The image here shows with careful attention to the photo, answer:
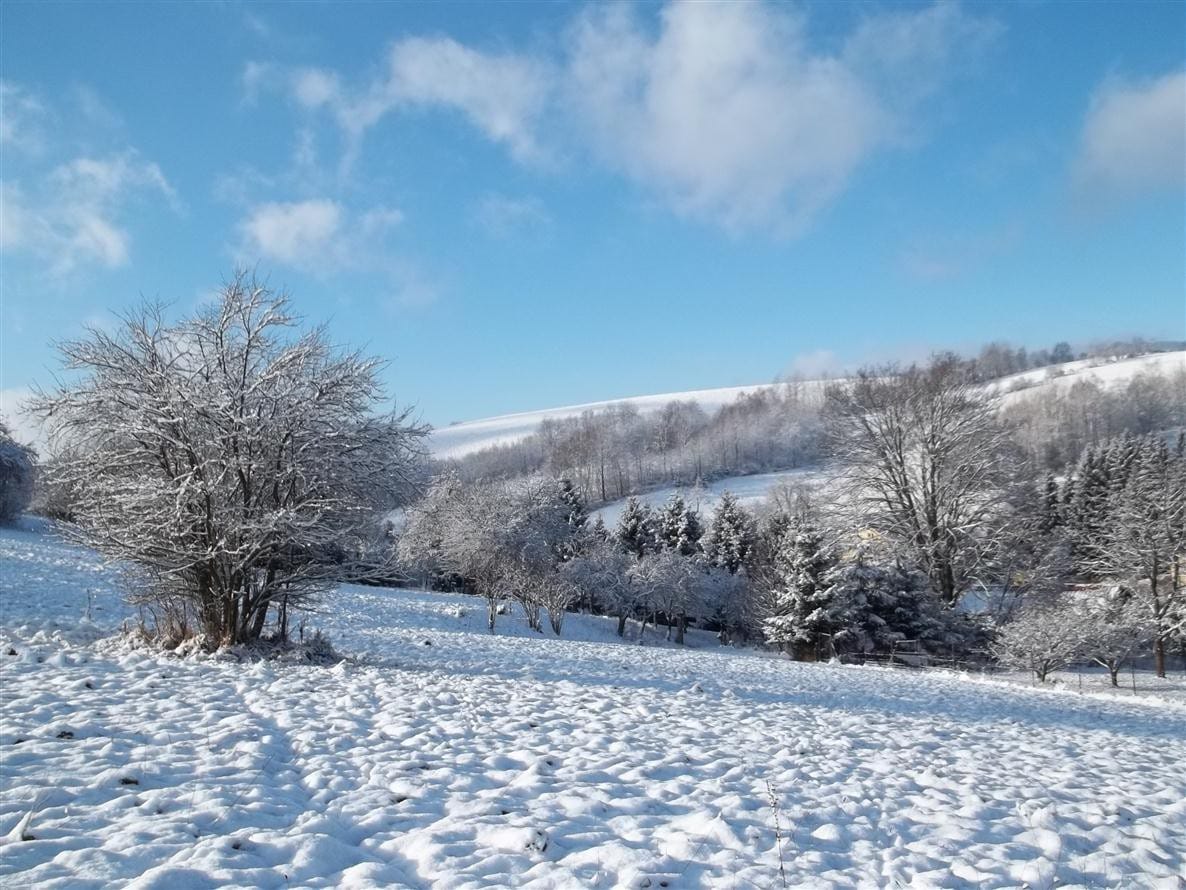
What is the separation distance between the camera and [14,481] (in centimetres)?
3447

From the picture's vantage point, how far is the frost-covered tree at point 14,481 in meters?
33.3

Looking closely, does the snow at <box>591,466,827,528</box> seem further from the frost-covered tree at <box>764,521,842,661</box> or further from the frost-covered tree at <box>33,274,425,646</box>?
the frost-covered tree at <box>33,274,425,646</box>

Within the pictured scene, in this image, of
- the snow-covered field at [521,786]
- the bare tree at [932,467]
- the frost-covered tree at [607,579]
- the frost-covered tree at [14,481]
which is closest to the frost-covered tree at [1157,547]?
the bare tree at [932,467]

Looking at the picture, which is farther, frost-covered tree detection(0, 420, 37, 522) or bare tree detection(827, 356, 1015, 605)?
frost-covered tree detection(0, 420, 37, 522)

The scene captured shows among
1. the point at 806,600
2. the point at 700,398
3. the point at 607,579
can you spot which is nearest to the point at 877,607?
the point at 806,600

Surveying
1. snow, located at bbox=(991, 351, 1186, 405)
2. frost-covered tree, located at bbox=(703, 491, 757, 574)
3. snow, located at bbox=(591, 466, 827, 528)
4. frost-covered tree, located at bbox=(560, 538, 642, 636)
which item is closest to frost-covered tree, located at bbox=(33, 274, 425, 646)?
frost-covered tree, located at bbox=(560, 538, 642, 636)

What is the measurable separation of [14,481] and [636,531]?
40.4 m

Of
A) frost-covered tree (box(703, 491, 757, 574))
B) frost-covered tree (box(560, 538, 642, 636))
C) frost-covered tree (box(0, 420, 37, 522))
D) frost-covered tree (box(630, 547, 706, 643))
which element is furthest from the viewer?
frost-covered tree (box(703, 491, 757, 574))

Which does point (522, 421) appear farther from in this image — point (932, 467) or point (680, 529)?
point (932, 467)

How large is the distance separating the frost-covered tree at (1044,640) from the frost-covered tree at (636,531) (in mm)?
31676

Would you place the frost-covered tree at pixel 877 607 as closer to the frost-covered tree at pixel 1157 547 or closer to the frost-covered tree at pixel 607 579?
the frost-covered tree at pixel 1157 547

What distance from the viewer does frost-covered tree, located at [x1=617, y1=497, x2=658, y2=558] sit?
169ft

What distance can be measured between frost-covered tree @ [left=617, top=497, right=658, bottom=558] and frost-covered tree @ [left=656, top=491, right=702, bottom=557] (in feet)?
2.55

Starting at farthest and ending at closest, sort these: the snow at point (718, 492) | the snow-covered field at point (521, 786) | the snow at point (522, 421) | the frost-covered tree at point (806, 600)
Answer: the snow at point (522, 421) < the snow at point (718, 492) < the frost-covered tree at point (806, 600) < the snow-covered field at point (521, 786)
